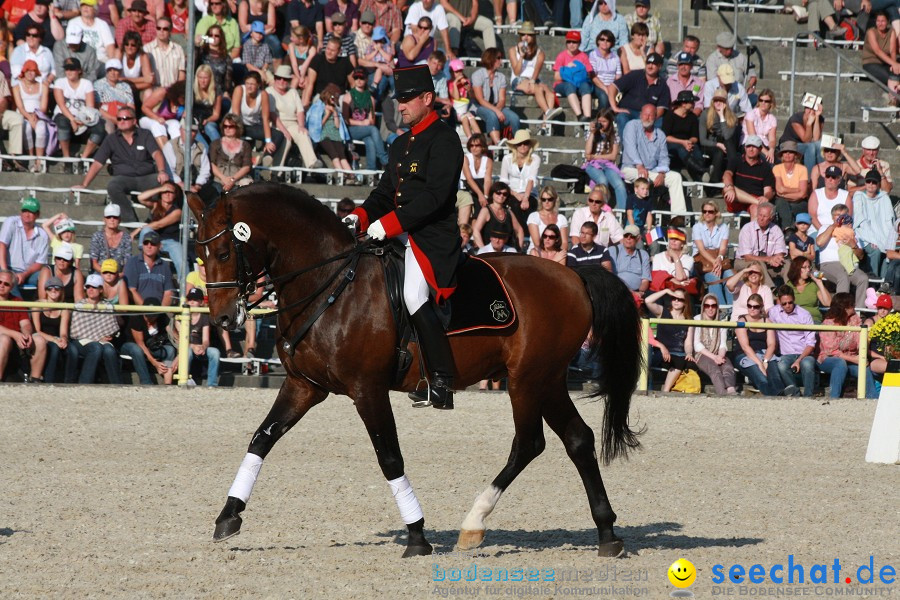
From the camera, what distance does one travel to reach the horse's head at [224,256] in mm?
7055

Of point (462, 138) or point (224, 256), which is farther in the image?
point (462, 138)

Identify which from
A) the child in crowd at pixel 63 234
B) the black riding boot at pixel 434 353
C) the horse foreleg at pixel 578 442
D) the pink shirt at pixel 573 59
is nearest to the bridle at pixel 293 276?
the black riding boot at pixel 434 353

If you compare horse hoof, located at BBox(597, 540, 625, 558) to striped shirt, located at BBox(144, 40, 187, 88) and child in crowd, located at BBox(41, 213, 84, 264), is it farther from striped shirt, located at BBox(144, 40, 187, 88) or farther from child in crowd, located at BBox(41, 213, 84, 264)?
striped shirt, located at BBox(144, 40, 187, 88)

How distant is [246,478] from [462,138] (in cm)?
1084

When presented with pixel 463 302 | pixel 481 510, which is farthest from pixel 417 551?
pixel 463 302

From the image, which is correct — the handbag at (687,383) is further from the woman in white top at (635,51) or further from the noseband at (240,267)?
the noseband at (240,267)

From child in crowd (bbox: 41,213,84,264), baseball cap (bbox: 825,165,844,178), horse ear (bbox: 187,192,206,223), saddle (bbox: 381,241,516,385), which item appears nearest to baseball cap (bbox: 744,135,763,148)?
baseball cap (bbox: 825,165,844,178)

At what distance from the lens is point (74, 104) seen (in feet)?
54.9

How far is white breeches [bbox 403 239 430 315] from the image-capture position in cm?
726

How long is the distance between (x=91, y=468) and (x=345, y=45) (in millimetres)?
9836

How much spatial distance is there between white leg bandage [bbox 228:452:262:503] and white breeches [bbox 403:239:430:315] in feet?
3.93

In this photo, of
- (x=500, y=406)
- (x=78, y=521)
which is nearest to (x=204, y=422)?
(x=500, y=406)

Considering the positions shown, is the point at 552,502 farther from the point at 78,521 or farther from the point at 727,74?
the point at 727,74

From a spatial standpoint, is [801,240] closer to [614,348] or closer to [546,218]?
[546,218]
